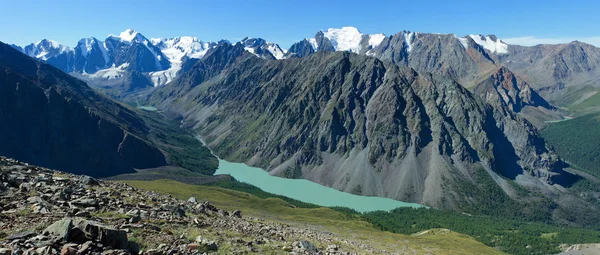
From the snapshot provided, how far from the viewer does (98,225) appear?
20422 mm

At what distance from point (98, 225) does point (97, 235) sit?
2.49ft

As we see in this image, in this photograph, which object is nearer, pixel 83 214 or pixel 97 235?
pixel 97 235

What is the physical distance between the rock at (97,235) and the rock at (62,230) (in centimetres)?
28

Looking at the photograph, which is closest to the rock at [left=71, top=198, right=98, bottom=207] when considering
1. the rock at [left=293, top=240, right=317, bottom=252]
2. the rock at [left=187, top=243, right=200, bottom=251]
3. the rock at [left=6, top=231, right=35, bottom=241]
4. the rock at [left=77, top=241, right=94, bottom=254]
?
the rock at [left=6, top=231, right=35, bottom=241]

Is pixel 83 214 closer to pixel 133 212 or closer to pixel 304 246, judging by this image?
pixel 133 212

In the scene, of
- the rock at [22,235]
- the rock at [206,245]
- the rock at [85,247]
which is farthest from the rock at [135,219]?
the rock at [85,247]

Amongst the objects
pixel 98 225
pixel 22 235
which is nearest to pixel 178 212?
pixel 98 225

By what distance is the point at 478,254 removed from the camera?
384ft

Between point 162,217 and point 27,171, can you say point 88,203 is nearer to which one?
point 162,217

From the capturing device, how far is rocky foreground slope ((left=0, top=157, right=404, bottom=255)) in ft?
63.9

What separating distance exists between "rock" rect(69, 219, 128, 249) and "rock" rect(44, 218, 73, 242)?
28cm

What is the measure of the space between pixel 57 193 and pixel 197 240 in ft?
47.0

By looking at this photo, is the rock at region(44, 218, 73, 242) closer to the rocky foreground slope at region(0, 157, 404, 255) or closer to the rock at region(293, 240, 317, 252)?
the rocky foreground slope at region(0, 157, 404, 255)

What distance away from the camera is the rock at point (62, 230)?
63.4ft
